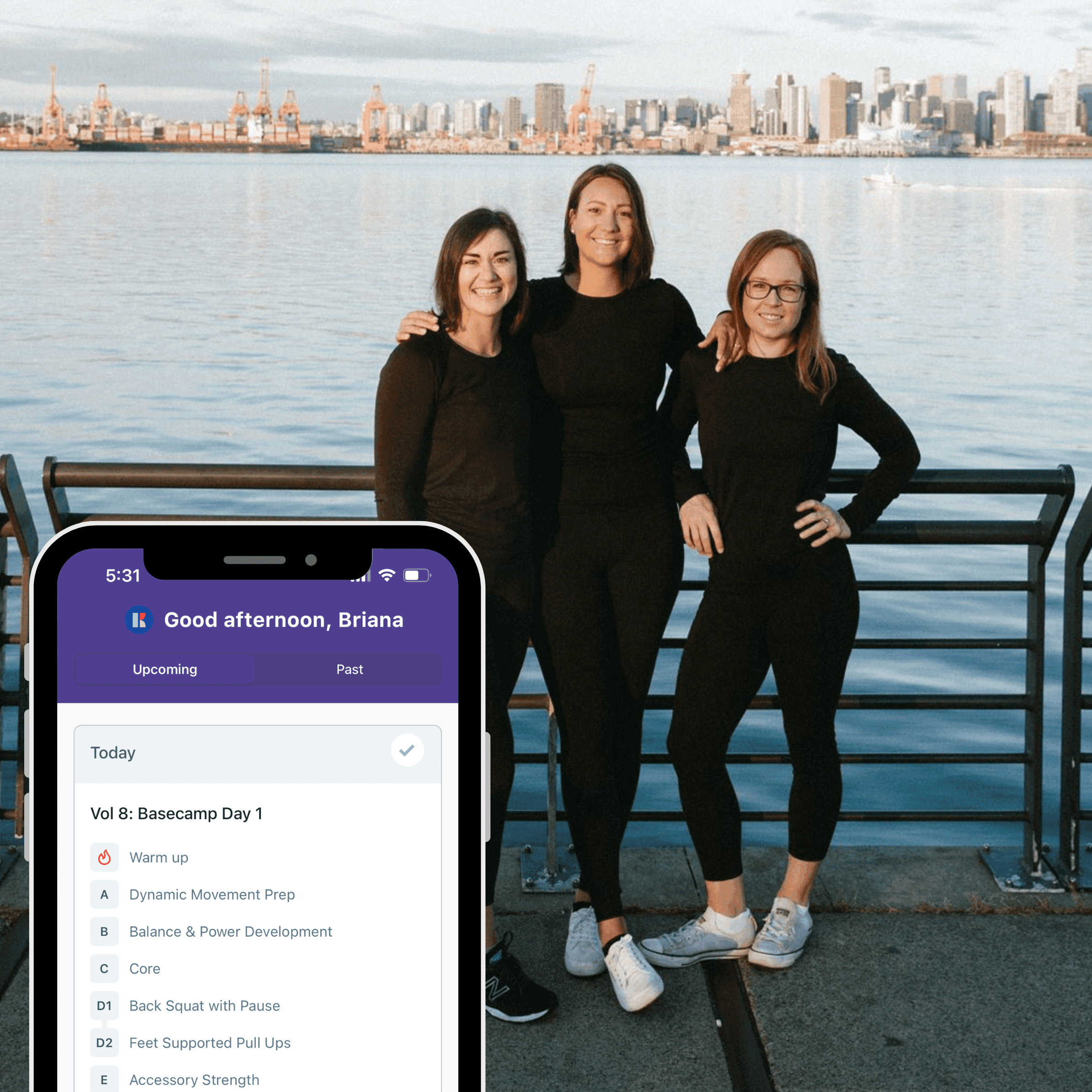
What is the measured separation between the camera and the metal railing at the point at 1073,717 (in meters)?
4.20

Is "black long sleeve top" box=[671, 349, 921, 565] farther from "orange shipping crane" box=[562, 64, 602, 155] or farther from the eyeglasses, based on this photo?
"orange shipping crane" box=[562, 64, 602, 155]

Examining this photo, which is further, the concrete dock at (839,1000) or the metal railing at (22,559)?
the metal railing at (22,559)

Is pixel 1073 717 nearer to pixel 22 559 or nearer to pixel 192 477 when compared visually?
pixel 192 477

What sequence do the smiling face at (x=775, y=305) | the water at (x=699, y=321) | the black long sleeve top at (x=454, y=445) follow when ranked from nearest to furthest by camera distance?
the black long sleeve top at (x=454, y=445), the smiling face at (x=775, y=305), the water at (x=699, y=321)

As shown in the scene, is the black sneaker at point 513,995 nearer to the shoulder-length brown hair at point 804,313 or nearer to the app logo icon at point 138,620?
the shoulder-length brown hair at point 804,313

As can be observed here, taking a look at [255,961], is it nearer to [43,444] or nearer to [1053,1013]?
[1053,1013]

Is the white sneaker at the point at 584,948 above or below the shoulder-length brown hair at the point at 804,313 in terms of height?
below

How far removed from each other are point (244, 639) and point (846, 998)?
7.65 ft

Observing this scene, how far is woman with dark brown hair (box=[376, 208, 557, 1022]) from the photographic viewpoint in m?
3.47

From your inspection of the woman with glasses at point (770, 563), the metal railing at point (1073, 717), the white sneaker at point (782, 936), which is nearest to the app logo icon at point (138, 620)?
the woman with glasses at point (770, 563)

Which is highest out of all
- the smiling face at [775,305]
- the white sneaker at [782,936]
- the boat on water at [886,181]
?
the boat on water at [886,181]

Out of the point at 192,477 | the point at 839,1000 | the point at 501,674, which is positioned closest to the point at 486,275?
the point at 501,674

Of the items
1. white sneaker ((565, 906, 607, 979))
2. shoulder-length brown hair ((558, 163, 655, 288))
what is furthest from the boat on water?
white sneaker ((565, 906, 607, 979))

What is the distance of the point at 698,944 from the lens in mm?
3791
